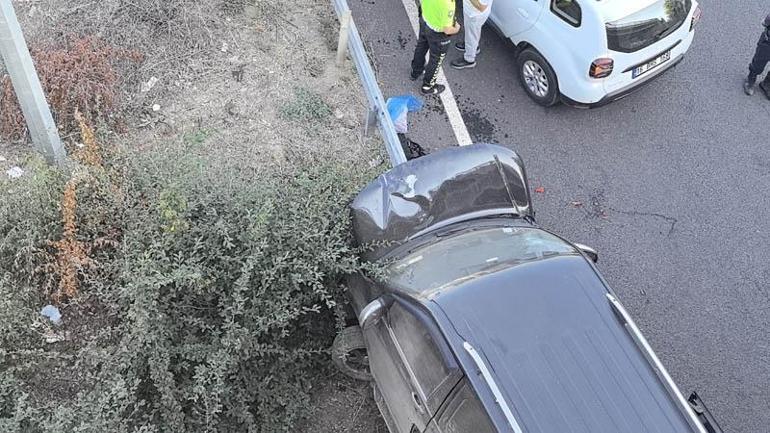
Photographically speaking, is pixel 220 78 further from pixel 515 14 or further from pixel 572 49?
pixel 572 49

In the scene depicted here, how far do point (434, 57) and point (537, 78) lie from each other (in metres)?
1.19

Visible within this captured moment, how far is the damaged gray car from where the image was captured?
13.3ft

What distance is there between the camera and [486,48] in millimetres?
8133

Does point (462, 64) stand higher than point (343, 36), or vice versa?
point (343, 36)

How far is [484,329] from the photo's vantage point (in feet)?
14.0

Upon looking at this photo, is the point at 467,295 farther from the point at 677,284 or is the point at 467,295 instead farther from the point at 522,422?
the point at 677,284

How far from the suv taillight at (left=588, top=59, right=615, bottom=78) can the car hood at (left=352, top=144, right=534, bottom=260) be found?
73.9 inches

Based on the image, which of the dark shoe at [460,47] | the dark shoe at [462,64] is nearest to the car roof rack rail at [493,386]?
the dark shoe at [462,64]

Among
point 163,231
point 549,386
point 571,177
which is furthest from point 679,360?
point 163,231

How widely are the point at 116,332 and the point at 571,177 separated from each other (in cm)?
456

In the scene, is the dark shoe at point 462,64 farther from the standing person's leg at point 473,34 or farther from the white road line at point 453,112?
the white road line at point 453,112

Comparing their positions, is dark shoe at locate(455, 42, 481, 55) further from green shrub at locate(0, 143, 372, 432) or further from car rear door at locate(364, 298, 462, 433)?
car rear door at locate(364, 298, 462, 433)

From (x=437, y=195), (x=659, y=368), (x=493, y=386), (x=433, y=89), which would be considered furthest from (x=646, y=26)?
(x=493, y=386)

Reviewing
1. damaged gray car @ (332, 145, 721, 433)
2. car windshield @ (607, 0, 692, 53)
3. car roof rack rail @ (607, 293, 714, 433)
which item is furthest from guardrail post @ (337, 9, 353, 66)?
car roof rack rail @ (607, 293, 714, 433)
